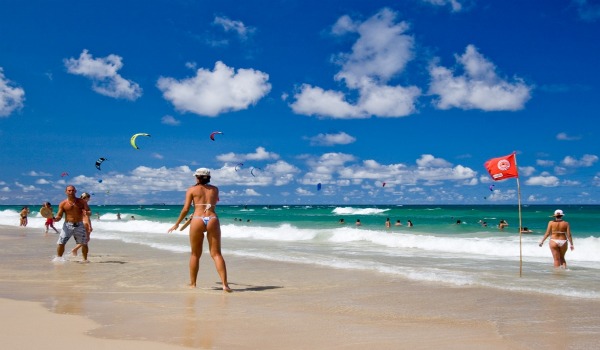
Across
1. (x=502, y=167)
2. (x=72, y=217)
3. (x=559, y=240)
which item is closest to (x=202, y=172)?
(x=72, y=217)

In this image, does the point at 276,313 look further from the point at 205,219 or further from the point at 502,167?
the point at 502,167

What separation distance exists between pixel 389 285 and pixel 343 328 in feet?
11.1

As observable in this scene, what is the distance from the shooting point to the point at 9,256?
1284 centimetres

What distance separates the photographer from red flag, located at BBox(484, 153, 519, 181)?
9.92 metres

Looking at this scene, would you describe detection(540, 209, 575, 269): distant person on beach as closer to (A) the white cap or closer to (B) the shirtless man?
(A) the white cap

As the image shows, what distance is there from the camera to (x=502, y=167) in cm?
1003

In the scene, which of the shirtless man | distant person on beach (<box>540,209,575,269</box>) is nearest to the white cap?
the shirtless man

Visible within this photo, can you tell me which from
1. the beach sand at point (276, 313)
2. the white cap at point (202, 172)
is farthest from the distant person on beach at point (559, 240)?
the white cap at point (202, 172)

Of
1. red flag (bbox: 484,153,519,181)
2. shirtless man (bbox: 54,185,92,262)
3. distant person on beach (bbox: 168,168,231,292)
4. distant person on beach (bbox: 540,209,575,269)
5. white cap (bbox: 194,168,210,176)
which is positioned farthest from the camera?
distant person on beach (bbox: 540,209,575,269)

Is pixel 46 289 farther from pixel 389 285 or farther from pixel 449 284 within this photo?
pixel 449 284

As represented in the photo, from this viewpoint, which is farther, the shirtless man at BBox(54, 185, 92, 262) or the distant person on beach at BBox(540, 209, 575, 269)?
the distant person on beach at BBox(540, 209, 575, 269)

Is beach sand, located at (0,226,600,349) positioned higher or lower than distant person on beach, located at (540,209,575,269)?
lower

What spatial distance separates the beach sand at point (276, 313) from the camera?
464 cm

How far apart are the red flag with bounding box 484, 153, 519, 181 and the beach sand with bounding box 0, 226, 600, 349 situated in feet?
9.51
